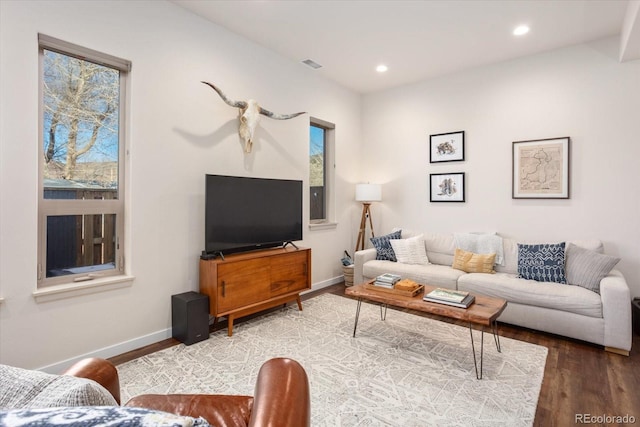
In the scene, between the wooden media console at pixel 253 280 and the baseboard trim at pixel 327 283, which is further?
the baseboard trim at pixel 327 283

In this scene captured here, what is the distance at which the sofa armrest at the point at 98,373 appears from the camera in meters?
1.20

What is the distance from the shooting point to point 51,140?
244 cm

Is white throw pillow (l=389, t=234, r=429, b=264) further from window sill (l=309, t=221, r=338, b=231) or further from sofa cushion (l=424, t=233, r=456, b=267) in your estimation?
window sill (l=309, t=221, r=338, b=231)

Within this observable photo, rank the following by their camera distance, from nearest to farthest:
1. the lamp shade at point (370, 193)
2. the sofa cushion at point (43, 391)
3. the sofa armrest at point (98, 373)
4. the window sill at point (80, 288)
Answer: the sofa cushion at point (43, 391), the sofa armrest at point (98, 373), the window sill at point (80, 288), the lamp shade at point (370, 193)

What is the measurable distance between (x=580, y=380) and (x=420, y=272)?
5.88ft

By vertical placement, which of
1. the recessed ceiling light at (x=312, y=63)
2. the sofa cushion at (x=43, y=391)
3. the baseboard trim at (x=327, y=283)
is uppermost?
the recessed ceiling light at (x=312, y=63)

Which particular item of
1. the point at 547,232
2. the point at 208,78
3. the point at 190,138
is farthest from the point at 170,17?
the point at 547,232

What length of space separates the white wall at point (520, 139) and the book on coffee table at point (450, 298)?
1.99 meters

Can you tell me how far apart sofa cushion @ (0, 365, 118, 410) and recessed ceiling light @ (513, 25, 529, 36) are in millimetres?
4342

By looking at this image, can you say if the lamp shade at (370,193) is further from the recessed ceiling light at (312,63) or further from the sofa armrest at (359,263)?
the recessed ceiling light at (312,63)

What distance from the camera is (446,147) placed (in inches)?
184

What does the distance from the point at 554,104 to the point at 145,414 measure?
15.8 feet

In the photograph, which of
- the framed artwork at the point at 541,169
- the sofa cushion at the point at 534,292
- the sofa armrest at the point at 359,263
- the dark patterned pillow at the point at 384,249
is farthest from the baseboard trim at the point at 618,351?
the sofa armrest at the point at 359,263

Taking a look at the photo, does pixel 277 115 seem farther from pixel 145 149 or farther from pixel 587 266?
pixel 587 266
